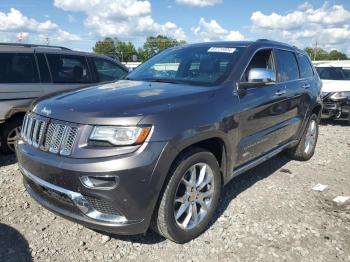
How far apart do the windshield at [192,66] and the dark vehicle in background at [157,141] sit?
0.02 meters

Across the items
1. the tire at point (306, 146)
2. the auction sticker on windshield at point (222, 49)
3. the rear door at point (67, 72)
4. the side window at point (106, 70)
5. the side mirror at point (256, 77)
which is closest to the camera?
the side mirror at point (256, 77)

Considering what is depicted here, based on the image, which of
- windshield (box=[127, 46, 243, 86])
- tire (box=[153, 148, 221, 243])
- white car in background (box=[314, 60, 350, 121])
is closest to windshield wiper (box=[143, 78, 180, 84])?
windshield (box=[127, 46, 243, 86])

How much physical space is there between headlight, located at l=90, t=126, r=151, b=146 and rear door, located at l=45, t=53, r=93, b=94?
347 cm

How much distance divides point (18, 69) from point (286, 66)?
416cm

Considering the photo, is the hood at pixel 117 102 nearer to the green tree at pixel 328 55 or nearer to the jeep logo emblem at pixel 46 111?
the jeep logo emblem at pixel 46 111

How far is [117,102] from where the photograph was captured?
10.0 feet

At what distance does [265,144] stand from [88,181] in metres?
2.44

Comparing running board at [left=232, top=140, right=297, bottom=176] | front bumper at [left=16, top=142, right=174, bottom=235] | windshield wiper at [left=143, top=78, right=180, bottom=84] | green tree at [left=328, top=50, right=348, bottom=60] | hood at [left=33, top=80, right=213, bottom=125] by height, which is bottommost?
green tree at [left=328, top=50, right=348, bottom=60]

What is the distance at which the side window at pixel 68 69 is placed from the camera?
622 centimetres

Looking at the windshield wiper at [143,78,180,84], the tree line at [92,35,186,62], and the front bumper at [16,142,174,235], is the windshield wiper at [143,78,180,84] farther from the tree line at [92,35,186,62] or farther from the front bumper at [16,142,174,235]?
the tree line at [92,35,186,62]

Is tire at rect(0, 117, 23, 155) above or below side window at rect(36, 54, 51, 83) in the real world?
below

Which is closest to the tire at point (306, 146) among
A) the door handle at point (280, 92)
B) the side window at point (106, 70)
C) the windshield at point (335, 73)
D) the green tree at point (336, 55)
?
the door handle at point (280, 92)

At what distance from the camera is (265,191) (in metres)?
4.73

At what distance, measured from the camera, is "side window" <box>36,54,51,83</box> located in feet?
19.8
